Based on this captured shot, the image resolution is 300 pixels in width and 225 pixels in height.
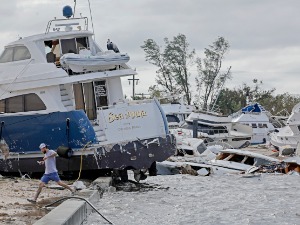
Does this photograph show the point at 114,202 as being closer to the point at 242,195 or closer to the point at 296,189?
the point at 242,195

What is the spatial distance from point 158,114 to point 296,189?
6495mm

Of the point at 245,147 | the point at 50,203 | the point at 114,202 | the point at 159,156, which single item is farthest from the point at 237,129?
the point at 50,203

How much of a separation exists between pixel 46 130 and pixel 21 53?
307 cm

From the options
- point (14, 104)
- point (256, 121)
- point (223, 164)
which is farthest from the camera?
point (256, 121)

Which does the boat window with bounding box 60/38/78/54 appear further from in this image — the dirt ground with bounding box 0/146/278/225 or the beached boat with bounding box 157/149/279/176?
the beached boat with bounding box 157/149/279/176

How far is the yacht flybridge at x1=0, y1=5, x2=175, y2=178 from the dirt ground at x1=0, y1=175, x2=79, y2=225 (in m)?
1.35

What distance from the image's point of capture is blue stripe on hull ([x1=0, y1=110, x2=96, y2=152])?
21469 millimetres

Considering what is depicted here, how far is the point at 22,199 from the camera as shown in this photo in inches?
656

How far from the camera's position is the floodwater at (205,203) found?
16.6 m

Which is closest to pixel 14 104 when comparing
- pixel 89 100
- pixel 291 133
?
pixel 89 100

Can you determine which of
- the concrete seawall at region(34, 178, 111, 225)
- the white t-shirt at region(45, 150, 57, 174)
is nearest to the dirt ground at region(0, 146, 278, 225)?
the concrete seawall at region(34, 178, 111, 225)

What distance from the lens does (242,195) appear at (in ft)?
75.4

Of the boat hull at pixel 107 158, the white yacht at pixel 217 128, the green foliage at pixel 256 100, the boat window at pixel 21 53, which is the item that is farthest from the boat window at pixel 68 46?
the green foliage at pixel 256 100

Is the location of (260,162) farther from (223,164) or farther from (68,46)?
(68,46)
